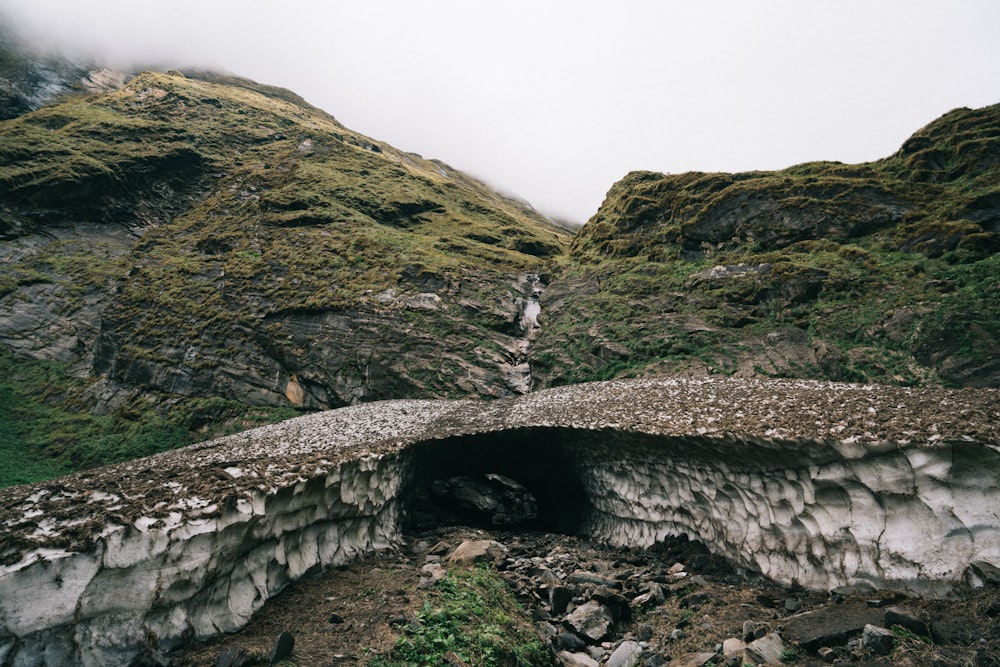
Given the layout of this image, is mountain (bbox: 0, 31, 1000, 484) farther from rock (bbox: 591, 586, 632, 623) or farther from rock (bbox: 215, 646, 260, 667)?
rock (bbox: 215, 646, 260, 667)

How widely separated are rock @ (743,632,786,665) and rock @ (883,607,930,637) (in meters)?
1.50

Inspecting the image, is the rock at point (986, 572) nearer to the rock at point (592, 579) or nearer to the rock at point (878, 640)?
the rock at point (878, 640)

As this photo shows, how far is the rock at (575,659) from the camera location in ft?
→ 26.0

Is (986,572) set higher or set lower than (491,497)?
higher

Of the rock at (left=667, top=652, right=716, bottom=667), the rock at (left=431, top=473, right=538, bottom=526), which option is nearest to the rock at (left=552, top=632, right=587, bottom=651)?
the rock at (left=667, top=652, right=716, bottom=667)

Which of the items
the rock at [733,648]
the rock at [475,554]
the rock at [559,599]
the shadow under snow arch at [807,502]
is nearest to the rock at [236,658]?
the rock at [475,554]

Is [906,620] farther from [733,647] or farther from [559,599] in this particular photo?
[559,599]

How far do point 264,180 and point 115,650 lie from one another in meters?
57.2

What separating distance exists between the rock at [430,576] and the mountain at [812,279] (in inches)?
790

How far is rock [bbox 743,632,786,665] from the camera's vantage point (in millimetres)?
6527

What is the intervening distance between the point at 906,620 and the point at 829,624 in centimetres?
104

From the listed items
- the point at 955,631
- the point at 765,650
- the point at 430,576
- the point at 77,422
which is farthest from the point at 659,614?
the point at 77,422

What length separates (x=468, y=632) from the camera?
7191mm

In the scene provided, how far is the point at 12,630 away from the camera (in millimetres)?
5203
